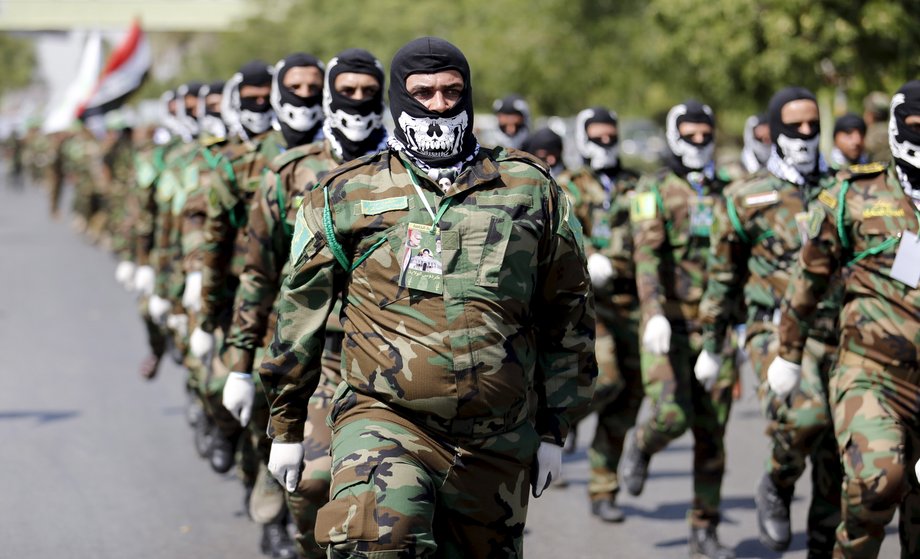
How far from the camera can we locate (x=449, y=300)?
4.70 meters

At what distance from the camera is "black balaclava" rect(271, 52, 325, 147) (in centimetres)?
736

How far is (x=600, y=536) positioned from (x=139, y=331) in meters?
8.93

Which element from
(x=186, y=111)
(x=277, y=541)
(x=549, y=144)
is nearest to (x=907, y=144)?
(x=277, y=541)

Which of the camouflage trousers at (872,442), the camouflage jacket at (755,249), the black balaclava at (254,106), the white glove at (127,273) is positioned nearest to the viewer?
the camouflage trousers at (872,442)

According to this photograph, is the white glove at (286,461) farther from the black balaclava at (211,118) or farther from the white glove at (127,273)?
the white glove at (127,273)

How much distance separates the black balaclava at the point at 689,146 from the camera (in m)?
8.54

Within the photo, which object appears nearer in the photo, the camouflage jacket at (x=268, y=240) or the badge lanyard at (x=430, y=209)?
the badge lanyard at (x=430, y=209)

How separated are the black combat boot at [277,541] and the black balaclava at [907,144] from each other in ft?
10.7

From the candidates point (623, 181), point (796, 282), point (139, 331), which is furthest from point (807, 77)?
point (796, 282)

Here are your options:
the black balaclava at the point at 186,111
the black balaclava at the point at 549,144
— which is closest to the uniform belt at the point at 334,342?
the black balaclava at the point at 549,144

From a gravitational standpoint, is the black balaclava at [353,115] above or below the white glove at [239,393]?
above

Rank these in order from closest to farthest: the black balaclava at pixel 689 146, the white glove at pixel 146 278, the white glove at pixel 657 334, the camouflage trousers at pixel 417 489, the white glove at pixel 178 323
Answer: the camouflage trousers at pixel 417 489 < the white glove at pixel 657 334 < the black balaclava at pixel 689 146 < the white glove at pixel 178 323 < the white glove at pixel 146 278

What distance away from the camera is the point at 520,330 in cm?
485

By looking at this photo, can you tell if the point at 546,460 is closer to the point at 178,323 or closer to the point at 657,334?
the point at 657,334
